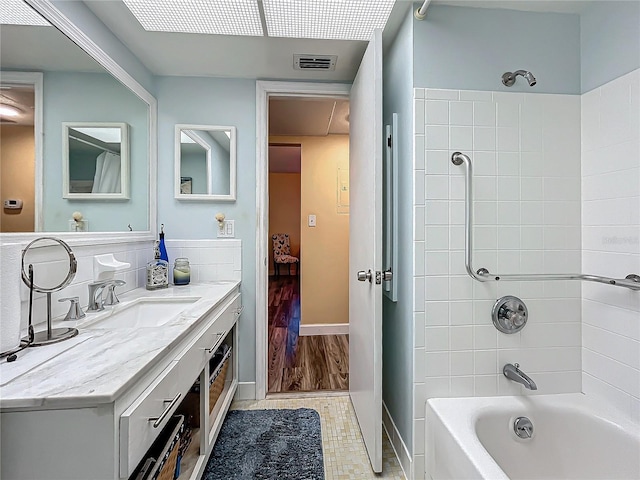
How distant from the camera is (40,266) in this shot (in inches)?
45.0

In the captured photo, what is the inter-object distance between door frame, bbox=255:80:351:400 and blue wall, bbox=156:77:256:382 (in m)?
0.03

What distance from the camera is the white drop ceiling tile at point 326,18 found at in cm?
142

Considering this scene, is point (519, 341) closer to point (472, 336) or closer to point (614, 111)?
point (472, 336)

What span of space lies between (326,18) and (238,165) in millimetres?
1029

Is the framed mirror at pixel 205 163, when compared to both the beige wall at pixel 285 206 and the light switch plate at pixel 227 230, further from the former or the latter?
the beige wall at pixel 285 206

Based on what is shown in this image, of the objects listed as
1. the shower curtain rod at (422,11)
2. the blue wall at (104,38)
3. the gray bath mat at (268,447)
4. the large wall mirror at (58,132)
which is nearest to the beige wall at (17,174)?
the large wall mirror at (58,132)

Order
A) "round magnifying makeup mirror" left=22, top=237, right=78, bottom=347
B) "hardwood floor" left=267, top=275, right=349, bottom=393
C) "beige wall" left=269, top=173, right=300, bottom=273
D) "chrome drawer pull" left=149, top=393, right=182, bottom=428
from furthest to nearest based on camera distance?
"beige wall" left=269, top=173, right=300, bottom=273 < "hardwood floor" left=267, top=275, right=349, bottom=393 < "round magnifying makeup mirror" left=22, top=237, right=78, bottom=347 < "chrome drawer pull" left=149, top=393, right=182, bottom=428

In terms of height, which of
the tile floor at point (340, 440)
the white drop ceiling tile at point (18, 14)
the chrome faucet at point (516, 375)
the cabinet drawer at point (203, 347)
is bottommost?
the tile floor at point (340, 440)

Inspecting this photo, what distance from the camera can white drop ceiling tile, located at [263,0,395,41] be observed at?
55.7 inches

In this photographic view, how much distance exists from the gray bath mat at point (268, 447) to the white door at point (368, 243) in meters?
0.30

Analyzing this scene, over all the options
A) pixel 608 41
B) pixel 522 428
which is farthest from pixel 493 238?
pixel 608 41

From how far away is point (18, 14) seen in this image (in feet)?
3.56

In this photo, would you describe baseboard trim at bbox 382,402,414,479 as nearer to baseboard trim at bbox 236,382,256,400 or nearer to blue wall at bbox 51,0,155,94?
baseboard trim at bbox 236,382,256,400

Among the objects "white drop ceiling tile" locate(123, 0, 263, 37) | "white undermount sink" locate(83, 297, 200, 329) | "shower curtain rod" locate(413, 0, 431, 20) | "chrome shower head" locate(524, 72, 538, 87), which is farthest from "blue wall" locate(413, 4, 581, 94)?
"white undermount sink" locate(83, 297, 200, 329)
